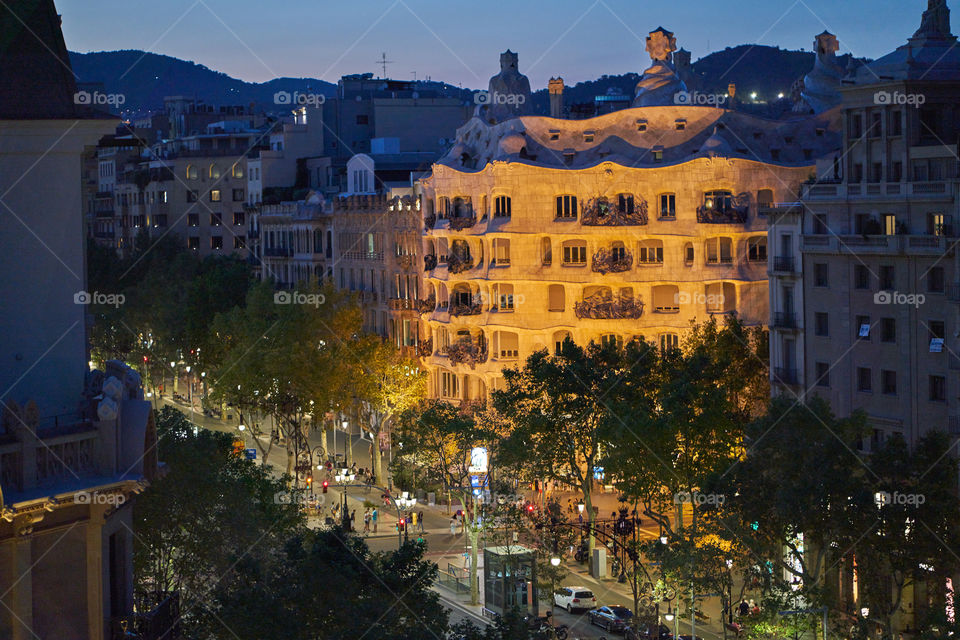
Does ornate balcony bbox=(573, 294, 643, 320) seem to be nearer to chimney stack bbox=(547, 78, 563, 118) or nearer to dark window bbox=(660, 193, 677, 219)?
dark window bbox=(660, 193, 677, 219)

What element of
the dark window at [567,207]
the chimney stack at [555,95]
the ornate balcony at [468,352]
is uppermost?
the chimney stack at [555,95]

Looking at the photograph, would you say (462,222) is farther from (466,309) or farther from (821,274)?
(821,274)

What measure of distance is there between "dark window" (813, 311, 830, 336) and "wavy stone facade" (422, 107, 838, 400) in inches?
661

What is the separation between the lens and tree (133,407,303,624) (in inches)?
1355

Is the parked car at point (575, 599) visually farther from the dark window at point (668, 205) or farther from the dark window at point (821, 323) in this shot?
the dark window at point (668, 205)

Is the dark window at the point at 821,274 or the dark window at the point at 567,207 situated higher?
the dark window at the point at 567,207

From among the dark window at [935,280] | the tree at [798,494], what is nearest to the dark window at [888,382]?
the dark window at [935,280]

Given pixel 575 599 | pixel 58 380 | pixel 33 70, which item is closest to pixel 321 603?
pixel 58 380

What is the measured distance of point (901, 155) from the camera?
57.4 metres

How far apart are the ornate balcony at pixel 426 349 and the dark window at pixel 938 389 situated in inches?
1584

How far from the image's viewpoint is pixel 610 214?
263 feet

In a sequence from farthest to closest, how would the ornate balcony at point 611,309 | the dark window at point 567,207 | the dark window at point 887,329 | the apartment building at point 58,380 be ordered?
the dark window at point 567,207
the ornate balcony at point 611,309
the dark window at point 887,329
the apartment building at point 58,380

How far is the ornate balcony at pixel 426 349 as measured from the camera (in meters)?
89.5

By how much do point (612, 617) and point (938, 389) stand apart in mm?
13355
